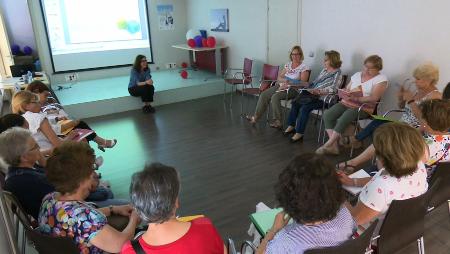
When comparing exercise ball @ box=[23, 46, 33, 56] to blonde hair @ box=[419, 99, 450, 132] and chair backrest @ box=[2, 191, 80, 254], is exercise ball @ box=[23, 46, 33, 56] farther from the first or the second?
blonde hair @ box=[419, 99, 450, 132]

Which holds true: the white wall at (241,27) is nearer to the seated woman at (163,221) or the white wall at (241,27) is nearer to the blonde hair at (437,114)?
the blonde hair at (437,114)

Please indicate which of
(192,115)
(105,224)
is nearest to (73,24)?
(192,115)

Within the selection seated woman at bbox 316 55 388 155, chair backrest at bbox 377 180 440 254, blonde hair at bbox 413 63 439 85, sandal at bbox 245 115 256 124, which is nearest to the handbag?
seated woman at bbox 316 55 388 155

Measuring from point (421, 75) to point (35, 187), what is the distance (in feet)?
11.4

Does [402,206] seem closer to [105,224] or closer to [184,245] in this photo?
[184,245]

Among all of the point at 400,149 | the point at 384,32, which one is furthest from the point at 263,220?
the point at 384,32

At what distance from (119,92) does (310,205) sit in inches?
224

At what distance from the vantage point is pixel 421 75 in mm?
3281

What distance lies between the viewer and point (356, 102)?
13.1 ft

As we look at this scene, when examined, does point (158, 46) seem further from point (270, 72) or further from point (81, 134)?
point (81, 134)

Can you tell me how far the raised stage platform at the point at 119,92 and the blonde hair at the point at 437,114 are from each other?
497 cm

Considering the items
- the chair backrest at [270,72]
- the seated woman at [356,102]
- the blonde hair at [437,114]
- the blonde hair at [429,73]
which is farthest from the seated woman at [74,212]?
the chair backrest at [270,72]

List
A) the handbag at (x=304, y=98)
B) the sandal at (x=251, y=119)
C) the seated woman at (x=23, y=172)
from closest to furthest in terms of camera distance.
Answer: the seated woman at (x=23, y=172) < the handbag at (x=304, y=98) < the sandal at (x=251, y=119)

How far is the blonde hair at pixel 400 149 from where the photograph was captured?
5.21ft
